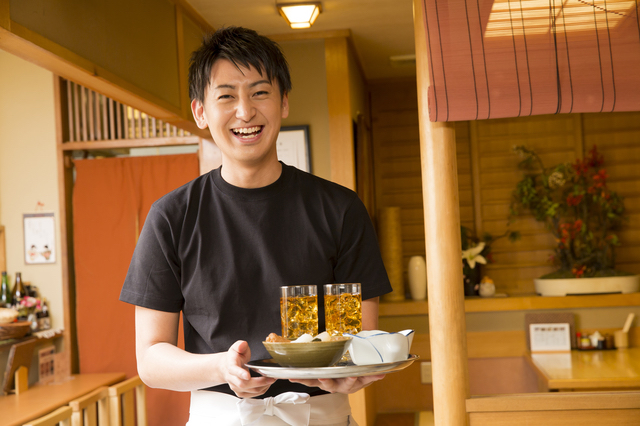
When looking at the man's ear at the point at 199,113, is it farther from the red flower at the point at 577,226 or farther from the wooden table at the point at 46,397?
the red flower at the point at 577,226

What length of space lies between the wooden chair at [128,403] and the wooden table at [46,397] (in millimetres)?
117

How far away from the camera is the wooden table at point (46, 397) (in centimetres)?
284

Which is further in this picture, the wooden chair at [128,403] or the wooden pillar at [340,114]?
the wooden pillar at [340,114]

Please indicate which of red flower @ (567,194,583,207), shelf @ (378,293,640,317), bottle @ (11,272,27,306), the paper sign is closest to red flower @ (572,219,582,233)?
red flower @ (567,194,583,207)

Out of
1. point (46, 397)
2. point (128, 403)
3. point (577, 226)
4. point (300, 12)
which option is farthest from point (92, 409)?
point (577, 226)

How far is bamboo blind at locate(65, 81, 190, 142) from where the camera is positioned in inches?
159

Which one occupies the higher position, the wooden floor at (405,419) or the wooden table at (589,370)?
the wooden table at (589,370)

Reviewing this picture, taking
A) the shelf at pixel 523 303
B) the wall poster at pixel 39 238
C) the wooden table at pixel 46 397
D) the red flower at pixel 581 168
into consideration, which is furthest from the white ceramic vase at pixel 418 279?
the wall poster at pixel 39 238

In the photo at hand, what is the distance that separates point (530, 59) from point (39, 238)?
3336 mm

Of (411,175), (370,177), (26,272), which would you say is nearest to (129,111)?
(26,272)

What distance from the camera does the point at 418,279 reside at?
444 centimetres

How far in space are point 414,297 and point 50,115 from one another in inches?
112

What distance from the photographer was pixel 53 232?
13.3 ft

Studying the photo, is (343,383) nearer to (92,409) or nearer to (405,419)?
(92,409)
